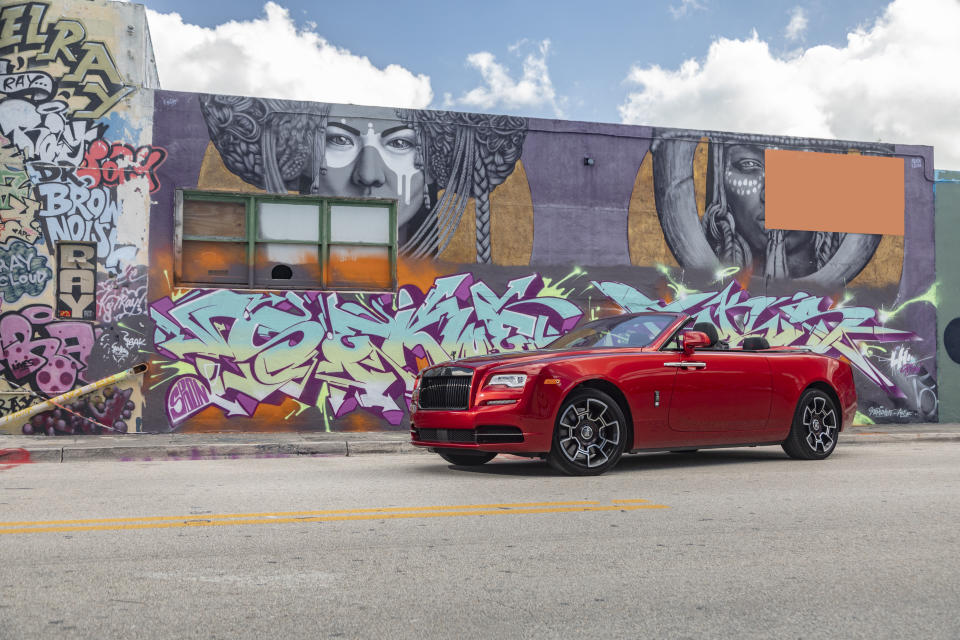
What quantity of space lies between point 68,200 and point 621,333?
872cm

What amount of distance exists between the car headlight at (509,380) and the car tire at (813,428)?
3.51m

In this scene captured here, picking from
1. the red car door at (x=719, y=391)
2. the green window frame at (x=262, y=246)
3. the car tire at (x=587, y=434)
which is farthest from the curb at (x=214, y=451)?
the red car door at (x=719, y=391)

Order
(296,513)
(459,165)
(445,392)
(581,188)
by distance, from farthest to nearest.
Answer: (581,188) → (459,165) → (445,392) → (296,513)

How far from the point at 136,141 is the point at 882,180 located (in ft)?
41.6

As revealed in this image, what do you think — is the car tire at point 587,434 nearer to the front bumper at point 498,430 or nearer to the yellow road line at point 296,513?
the front bumper at point 498,430

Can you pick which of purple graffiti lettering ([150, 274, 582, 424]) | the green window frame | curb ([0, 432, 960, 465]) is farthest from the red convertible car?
the green window frame

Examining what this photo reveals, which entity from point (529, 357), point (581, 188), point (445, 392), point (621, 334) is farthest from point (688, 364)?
point (581, 188)

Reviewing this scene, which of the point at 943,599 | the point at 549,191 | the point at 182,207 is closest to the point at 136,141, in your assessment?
the point at 182,207

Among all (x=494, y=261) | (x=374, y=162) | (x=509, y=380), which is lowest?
(x=509, y=380)

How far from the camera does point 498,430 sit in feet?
27.6

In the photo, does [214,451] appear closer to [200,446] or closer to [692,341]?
[200,446]

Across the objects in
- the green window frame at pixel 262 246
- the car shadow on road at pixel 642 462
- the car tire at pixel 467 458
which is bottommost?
the car shadow on road at pixel 642 462

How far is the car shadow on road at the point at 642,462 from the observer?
916cm

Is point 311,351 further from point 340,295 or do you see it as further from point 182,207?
point 182,207
